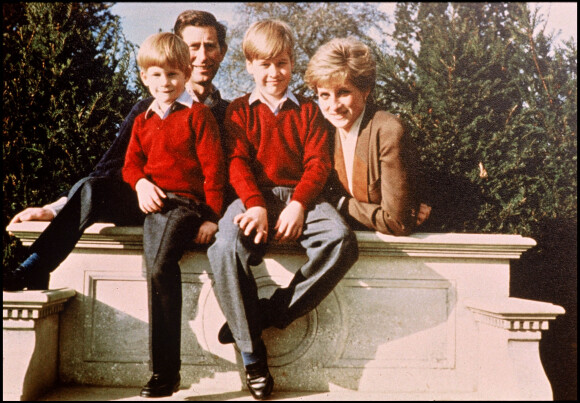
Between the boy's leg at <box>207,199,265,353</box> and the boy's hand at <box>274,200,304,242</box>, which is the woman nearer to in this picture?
the boy's hand at <box>274,200,304,242</box>

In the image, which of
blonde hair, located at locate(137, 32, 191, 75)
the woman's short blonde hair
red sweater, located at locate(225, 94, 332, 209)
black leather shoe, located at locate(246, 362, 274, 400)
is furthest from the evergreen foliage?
black leather shoe, located at locate(246, 362, 274, 400)

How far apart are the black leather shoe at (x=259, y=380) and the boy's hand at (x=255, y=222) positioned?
1.92 ft

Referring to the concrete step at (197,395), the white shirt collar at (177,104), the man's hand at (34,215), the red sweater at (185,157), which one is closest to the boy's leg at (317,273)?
the concrete step at (197,395)

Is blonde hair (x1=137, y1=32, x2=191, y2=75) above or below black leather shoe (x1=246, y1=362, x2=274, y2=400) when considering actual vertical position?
above

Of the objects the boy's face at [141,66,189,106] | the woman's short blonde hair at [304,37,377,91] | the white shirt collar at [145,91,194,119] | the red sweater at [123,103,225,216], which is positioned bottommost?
the red sweater at [123,103,225,216]

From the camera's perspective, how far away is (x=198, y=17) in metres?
2.91

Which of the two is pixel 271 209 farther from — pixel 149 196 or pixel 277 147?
pixel 149 196

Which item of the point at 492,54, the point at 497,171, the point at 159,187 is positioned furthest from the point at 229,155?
the point at 492,54

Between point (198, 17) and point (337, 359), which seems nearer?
point (337, 359)

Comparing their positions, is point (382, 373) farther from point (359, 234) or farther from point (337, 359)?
point (359, 234)

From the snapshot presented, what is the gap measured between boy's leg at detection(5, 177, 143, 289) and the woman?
116 cm

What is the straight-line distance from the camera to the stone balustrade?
2.38 m

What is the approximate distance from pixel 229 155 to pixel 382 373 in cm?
137

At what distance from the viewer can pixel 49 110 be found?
9.64ft
